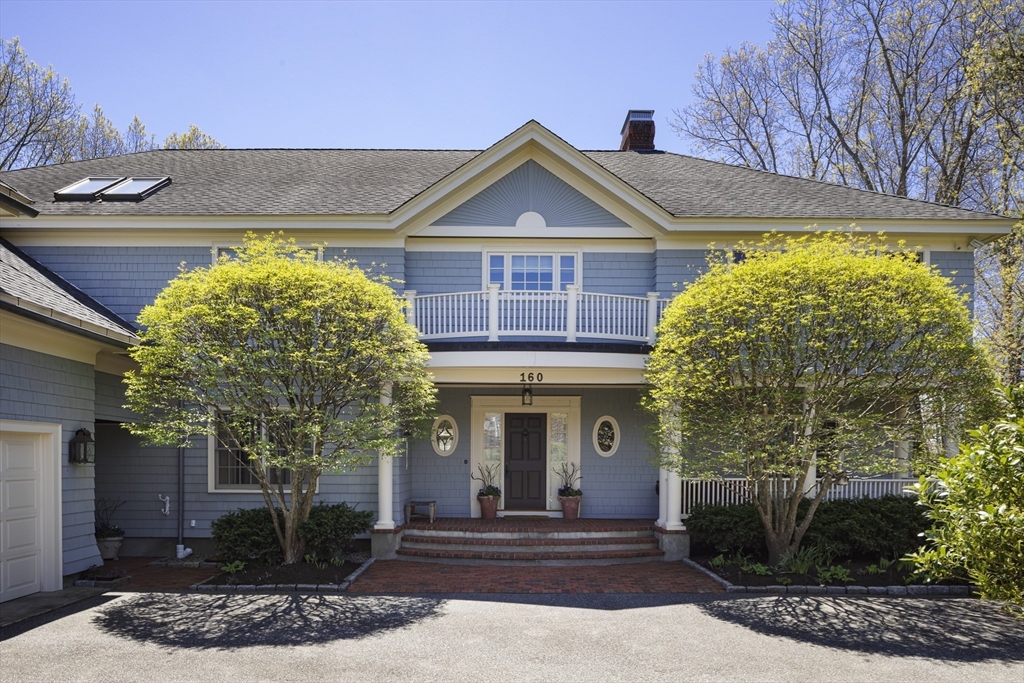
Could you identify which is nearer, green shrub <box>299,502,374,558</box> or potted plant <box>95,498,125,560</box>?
green shrub <box>299,502,374,558</box>

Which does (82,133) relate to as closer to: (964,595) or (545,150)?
(545,150)

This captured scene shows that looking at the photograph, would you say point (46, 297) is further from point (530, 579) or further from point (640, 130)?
point (640, 130)

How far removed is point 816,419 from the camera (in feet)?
30.8

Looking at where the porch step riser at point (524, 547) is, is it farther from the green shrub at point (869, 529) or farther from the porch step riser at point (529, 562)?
the green shrub at point (869, 529)

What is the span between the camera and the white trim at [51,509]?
29.3 ft

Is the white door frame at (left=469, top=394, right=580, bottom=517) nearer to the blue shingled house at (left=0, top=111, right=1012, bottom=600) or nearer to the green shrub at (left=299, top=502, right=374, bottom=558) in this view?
the blue shingled house at (left=0, top=111, right=1012, bottom=600)

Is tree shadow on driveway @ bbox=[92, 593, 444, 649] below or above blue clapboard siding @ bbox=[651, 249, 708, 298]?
below

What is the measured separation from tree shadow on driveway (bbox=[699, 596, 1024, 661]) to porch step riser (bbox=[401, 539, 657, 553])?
9.39 ft

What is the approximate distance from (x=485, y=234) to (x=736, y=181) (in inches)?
228

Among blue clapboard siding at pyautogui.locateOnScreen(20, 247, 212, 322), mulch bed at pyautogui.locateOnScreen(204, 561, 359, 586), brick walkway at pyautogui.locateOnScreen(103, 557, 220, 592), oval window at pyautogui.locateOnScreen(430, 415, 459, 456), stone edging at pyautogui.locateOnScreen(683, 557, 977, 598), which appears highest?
blue clapboard siding at pyautogui.locateOnScreen(20, 247, 212, 322)

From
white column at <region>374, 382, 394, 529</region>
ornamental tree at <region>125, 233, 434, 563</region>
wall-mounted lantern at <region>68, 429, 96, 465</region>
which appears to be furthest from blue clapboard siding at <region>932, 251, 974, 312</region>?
wall-mounted lantern at <region>68, 429, 96, 465</region>

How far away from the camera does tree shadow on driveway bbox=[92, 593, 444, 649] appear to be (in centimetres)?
709

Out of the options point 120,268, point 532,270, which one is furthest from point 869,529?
point 120,268

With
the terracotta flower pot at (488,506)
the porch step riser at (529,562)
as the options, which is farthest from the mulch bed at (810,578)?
the terracotta flower pot at (488,506)
